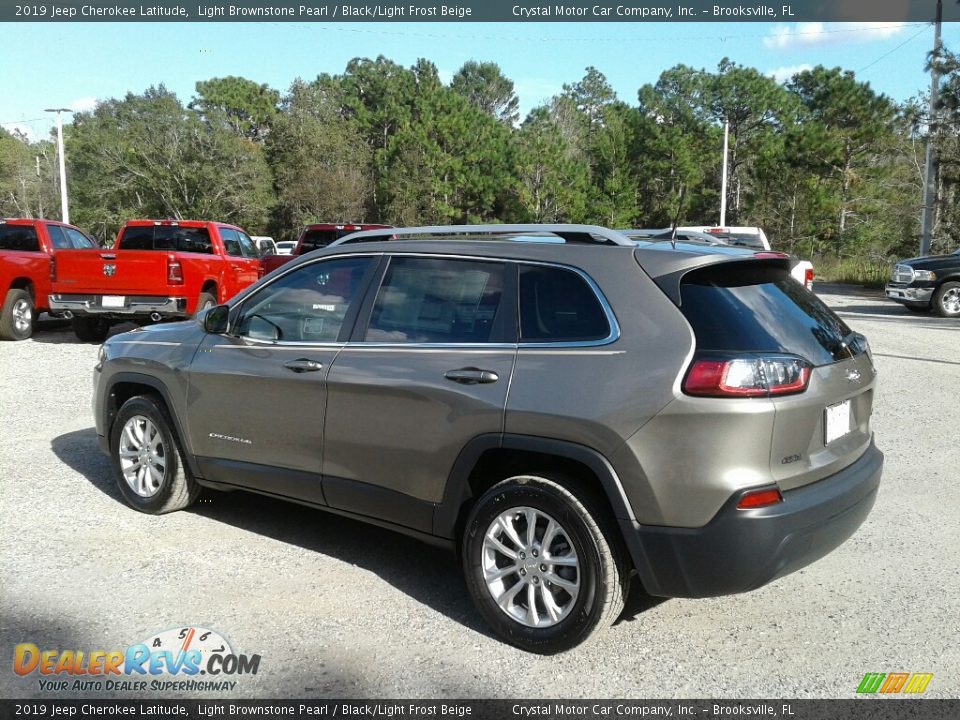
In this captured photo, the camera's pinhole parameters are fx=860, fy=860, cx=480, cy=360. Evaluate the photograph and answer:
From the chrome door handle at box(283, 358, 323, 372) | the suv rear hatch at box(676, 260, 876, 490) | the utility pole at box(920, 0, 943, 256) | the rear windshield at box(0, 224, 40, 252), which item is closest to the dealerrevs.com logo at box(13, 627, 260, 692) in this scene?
the chrome door handle at box(283, 358, 323, 372)

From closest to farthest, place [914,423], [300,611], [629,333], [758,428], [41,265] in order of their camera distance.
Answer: [758,428] → [629,333] → [300,611] → [914,423] → [41,265]

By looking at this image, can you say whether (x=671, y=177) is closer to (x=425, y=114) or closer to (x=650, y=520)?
(x=425, y=114)

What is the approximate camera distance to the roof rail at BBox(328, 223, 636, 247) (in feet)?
12.8

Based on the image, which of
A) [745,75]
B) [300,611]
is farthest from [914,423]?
[745,75]

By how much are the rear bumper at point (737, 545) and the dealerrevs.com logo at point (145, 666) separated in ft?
5.55

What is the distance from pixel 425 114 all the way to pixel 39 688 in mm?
63795

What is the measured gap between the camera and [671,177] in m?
61.6

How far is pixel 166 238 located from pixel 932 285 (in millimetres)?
16102

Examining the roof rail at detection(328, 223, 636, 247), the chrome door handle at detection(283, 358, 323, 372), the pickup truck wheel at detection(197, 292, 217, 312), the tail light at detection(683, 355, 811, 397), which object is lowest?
the pickup truck wheel at detection(197, 292, 217, 312)

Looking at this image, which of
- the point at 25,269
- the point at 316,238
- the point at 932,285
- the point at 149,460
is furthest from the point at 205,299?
the point at 932,285

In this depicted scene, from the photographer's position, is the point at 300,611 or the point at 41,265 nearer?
the point at 300,611

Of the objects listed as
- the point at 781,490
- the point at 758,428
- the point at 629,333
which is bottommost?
the point at 781,490

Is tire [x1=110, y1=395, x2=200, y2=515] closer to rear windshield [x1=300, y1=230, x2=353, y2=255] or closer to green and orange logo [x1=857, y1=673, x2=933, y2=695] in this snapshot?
green and orange logo [x1=857, y1=673, x2=933, y2=695]

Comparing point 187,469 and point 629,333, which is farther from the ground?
point 629,333
